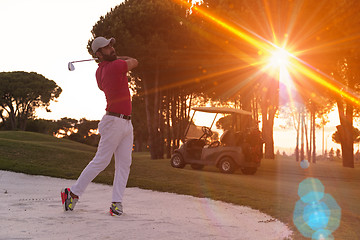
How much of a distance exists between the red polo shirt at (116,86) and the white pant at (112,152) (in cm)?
14

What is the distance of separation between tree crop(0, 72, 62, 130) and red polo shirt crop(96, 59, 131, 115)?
51997 mm

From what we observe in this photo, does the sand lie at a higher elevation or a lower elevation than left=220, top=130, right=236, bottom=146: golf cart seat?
lower

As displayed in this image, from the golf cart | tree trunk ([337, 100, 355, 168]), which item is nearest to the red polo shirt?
the golf cart

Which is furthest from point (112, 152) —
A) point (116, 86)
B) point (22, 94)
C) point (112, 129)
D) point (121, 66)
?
point (22, 94)

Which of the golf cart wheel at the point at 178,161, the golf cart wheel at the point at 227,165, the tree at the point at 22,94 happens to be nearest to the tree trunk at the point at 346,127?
the golf cart wheel at the point at 227,165

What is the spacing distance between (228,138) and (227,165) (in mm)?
1047

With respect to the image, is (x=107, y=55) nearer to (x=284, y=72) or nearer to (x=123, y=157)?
(x=123, y=157)

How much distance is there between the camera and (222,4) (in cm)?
1784

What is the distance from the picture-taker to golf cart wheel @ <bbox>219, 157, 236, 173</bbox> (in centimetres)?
1578

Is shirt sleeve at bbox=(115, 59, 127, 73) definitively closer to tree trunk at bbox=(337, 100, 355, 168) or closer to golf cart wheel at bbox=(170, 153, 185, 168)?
golf cart wheel at bbox=(170, 153, 185, 168)

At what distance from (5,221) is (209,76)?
2133 centimetres

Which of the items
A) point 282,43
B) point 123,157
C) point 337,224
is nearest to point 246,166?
point 282,43

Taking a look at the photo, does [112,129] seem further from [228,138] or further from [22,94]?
[22,94]

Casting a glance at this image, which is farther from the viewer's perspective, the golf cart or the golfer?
the golf cart
